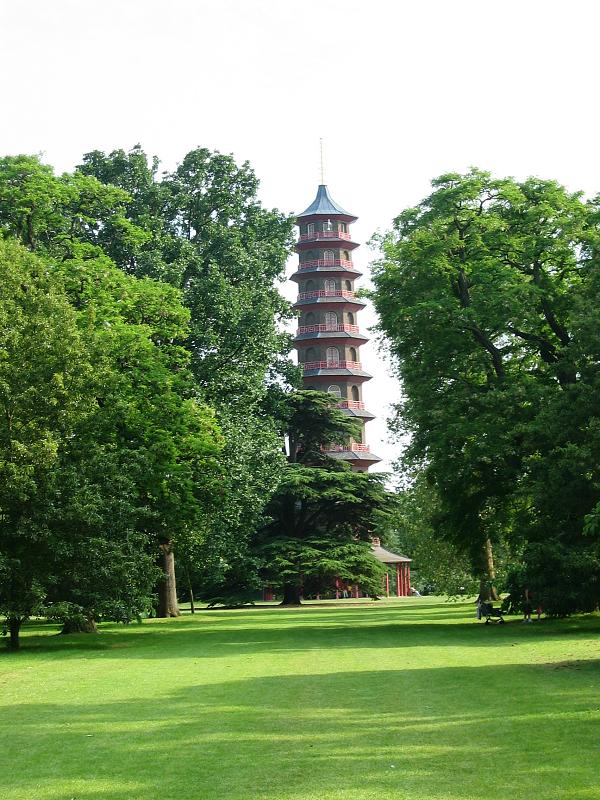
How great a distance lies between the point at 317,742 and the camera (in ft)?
37.2

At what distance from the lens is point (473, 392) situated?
3394 centimetres

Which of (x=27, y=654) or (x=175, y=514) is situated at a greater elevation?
(x=175, y=514)

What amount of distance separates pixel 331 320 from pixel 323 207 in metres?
9.27

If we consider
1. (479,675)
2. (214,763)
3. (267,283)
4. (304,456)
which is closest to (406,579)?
(304,456)

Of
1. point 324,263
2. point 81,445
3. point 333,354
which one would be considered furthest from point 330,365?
point 81,445

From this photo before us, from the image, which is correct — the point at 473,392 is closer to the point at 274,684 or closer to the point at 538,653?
the point at 538,653

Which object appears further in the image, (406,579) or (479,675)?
(406,579)

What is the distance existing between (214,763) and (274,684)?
7.15 metres

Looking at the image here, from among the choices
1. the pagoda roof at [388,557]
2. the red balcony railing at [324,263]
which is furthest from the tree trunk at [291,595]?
the red balcony railing at [324,263]

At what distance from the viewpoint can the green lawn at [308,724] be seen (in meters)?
9.28

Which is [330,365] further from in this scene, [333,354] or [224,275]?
[224,275]

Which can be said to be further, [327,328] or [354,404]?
[327,328]

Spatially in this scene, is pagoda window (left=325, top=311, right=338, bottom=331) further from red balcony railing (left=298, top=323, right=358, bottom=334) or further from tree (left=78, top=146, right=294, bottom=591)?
tree (left=78, top=146, right=294, bottom=591)

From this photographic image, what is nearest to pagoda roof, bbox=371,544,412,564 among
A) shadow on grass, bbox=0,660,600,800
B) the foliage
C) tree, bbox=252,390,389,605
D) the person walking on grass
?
tree, bbox=252,390,389,605
